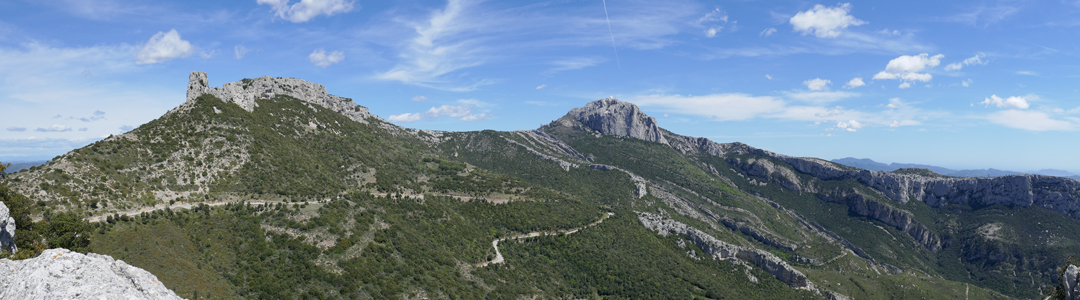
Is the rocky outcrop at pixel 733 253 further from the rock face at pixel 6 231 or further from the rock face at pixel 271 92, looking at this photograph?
the rock face at pixel 6 231

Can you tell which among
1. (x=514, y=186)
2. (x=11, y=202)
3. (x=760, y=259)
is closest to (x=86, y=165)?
(x=11, y=202)

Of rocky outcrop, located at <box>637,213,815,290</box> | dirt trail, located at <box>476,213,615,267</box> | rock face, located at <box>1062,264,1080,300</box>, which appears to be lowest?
rocky outcrop, located at <box>637,213,815,290</box>

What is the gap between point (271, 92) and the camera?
142m

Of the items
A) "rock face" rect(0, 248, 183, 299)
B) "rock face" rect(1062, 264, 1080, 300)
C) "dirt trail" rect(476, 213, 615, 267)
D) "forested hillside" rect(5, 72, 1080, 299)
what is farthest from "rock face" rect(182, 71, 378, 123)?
"rock face" rect(1062, 264, 1080, 300)

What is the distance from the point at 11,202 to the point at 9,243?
10058mm

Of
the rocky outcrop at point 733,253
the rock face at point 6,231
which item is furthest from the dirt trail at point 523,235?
the rock face at point 6,231

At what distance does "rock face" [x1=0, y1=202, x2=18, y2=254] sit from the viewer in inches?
1587

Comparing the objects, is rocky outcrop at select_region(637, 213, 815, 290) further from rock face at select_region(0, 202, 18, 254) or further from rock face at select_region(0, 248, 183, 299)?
rock face at select_region(0, 202, 18, 254)

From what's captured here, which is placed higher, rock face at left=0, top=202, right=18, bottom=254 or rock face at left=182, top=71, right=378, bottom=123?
rock face at left=182, top=71, right=378, bottom=123

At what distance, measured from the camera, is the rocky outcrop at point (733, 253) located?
131 m

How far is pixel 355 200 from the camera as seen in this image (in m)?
87.2

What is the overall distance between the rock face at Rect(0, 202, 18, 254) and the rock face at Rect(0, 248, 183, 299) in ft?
50.7

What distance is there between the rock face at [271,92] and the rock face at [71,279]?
80.1m

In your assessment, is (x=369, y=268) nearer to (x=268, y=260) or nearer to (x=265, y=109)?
(x=268, y=260)
